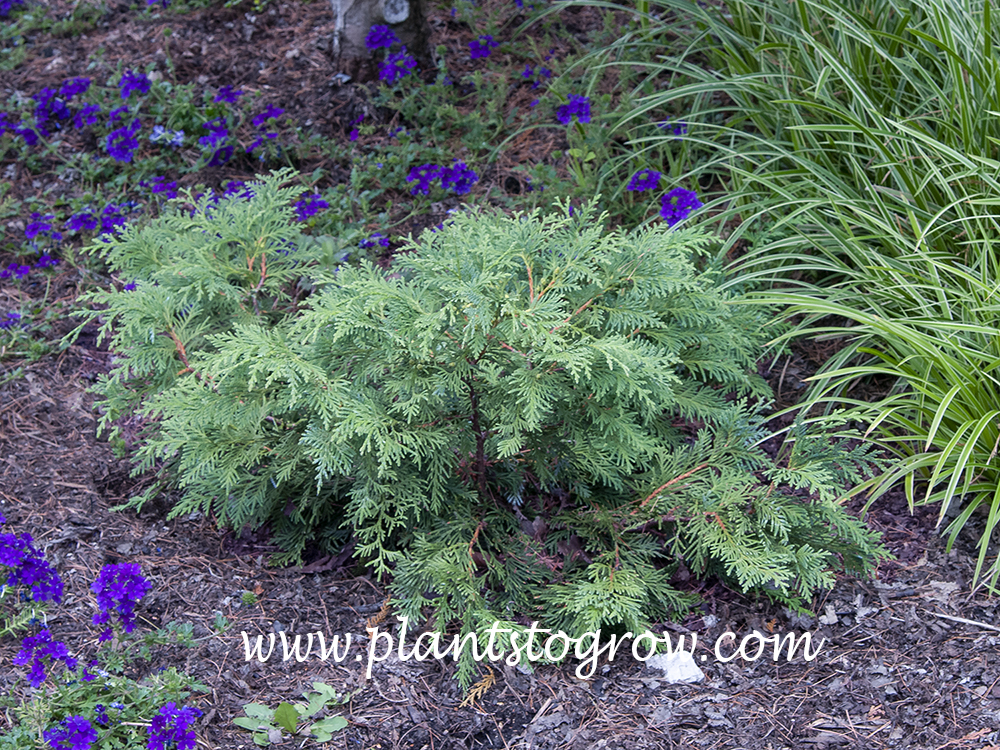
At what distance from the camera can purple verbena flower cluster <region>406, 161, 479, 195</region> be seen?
347 cm

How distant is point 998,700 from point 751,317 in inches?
43.3

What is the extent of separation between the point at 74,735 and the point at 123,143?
277cm

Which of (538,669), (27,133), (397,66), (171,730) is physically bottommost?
(538,669)

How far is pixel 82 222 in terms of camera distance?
11.3 feet

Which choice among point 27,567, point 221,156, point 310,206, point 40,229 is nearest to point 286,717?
point 27,567

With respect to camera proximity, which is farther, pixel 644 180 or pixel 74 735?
pixel 644 180

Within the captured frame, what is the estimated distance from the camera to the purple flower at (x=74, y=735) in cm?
166

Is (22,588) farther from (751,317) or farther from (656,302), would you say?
(751,317)

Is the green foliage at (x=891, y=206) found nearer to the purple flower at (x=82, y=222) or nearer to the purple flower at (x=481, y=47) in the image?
the purple flower at (x=481, y=47)

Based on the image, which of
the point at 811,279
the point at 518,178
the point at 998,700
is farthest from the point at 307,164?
the point at 998,700

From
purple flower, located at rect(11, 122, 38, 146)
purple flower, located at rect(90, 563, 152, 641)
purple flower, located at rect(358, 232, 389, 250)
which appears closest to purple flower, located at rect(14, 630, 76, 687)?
purple flower, located at rect(90, 563, 152, 641)

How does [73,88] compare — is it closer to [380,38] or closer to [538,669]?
[380,38]

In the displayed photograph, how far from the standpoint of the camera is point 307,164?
12.5 ft

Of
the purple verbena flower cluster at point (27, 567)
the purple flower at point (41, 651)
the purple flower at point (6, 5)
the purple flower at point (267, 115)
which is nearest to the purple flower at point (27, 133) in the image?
the purple flower at point (267, 115)
